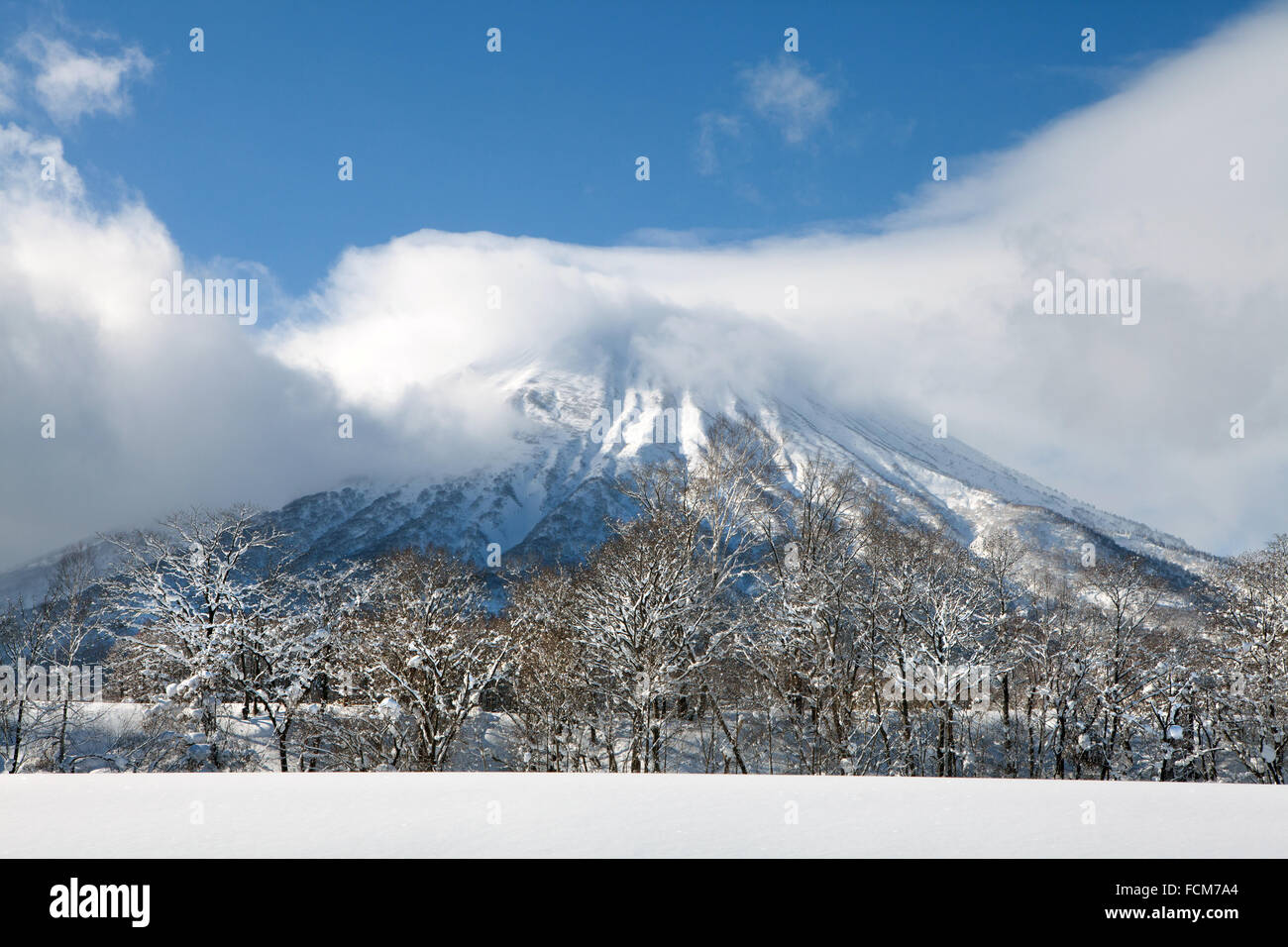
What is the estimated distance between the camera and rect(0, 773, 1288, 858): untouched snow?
6133mm

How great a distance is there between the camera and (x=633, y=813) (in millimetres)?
7512

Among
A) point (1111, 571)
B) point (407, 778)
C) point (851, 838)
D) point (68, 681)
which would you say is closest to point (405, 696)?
point (407, 778)

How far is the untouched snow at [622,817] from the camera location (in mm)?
6133

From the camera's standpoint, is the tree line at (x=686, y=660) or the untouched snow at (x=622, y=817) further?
the tree line at (x=686, y=660)

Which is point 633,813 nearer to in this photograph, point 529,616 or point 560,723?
point 560,723

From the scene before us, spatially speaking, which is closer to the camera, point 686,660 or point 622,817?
point 622,817

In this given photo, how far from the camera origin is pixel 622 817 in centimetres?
732

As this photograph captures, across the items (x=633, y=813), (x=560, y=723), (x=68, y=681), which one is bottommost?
(x=560, y=723)

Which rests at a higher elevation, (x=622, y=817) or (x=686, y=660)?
(x=622, y=817)

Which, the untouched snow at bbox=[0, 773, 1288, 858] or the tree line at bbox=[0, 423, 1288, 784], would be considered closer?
A: the untouched snow at bbox=[0, 773, 1288, 858]
